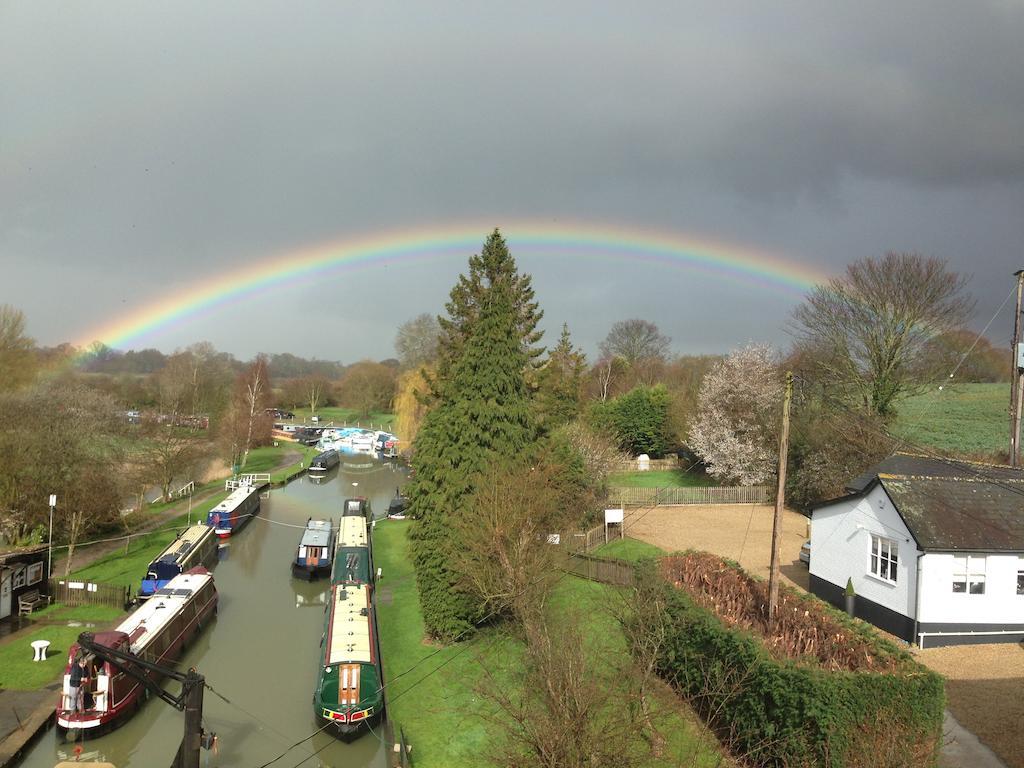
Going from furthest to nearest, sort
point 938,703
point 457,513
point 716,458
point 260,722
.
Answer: point 716,458 < point 457,513 < point 260,722 < point 938,703

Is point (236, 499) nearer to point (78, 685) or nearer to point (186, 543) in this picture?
point (186, 543)

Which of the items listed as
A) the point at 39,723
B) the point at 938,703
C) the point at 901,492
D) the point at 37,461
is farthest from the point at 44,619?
the point at 901,492

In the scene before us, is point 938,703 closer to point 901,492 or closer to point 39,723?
point 901,492

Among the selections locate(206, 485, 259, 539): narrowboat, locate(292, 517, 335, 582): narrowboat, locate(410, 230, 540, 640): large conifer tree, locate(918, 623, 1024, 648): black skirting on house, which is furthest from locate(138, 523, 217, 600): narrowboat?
locate(918, 623, 1024, 648): black skirting on house

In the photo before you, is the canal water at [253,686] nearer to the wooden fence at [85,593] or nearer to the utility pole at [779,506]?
the wooden fence at [85,593]

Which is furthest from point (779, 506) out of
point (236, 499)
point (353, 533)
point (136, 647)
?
point (236, 499)

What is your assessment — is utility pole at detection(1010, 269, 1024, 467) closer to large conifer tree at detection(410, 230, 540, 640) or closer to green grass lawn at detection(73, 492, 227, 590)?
large conifer tree at detection(410, 230, 540, 640)

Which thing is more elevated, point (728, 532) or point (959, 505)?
point (959, 505)
